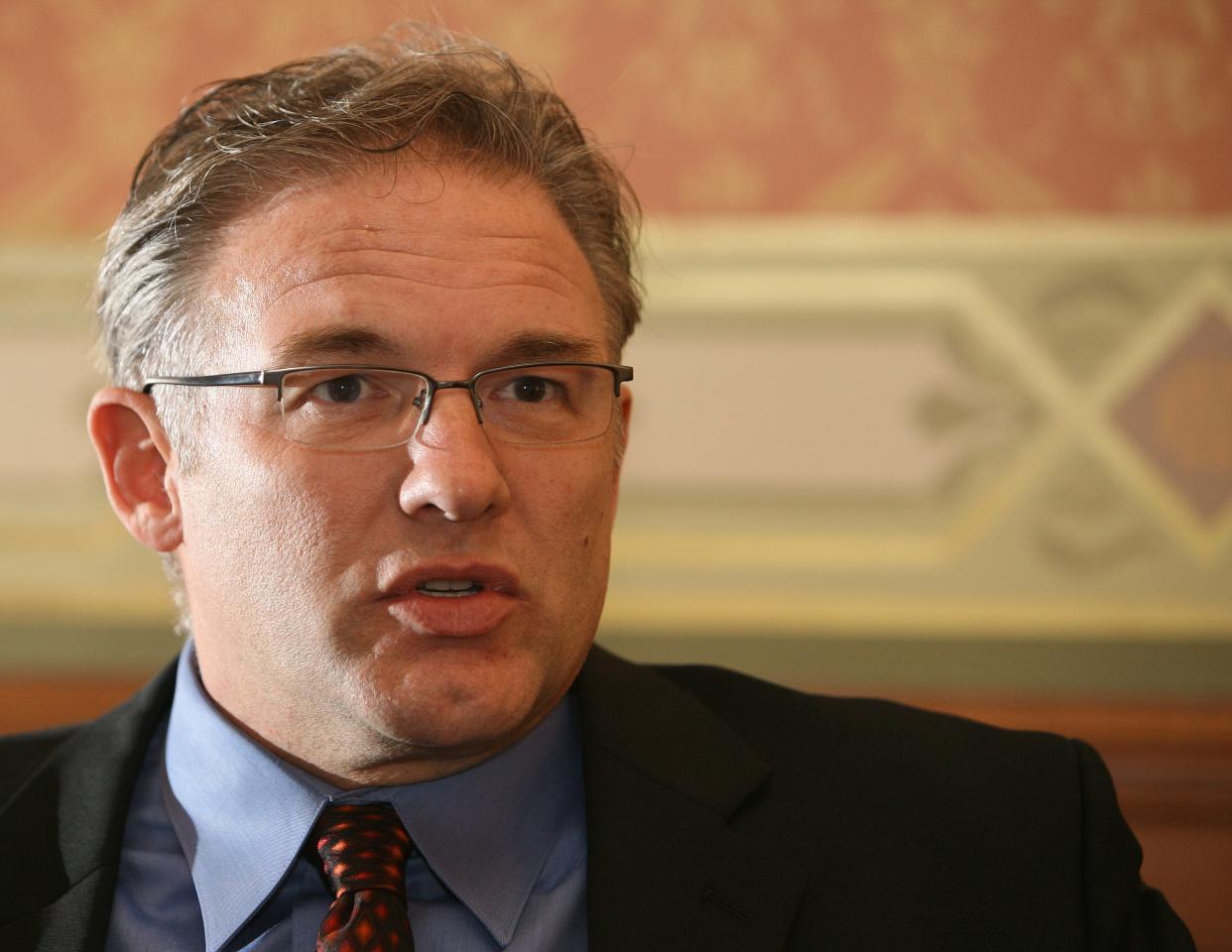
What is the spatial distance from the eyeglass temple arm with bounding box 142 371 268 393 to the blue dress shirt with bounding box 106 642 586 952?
1.16ft

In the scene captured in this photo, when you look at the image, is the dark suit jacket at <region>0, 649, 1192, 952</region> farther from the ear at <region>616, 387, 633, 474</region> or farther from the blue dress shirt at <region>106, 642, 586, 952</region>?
the ear at <region>616, 387, 633, 474</region>

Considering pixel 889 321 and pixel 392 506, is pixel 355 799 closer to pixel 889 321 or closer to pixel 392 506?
pixel 392 506

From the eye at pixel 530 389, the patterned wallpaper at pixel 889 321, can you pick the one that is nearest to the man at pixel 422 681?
the eye at pixel 530 389

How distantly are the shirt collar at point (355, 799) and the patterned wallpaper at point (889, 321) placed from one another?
0.88 meters

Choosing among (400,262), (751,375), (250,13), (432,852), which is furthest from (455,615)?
(250,13)

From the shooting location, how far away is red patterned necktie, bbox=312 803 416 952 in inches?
50.3

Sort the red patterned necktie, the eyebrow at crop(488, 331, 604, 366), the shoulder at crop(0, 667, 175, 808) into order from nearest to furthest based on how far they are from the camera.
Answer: the red patterned necktie < the eyebrow at crop(488, 331, 604, 366) < the shoulder at crop(0, 667, 175, 808)

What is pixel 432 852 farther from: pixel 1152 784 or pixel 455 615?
pixel 1152 784

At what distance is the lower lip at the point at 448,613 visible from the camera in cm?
130

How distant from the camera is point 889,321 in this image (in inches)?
90.7

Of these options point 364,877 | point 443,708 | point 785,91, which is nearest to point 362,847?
point 364,877

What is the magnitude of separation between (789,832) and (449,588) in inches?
17.9

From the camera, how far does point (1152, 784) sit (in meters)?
2.22

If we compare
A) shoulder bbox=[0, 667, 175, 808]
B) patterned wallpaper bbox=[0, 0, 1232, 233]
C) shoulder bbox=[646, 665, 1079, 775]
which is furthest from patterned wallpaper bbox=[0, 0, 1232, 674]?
shoulder bbox=[0, 667, 175, 808]
